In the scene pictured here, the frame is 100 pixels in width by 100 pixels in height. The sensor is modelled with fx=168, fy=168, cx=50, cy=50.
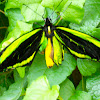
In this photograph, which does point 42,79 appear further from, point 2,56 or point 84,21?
point 84,21

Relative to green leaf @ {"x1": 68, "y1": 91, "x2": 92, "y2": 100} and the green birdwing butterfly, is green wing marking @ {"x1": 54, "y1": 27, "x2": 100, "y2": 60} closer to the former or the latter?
the green birdwing butterfly

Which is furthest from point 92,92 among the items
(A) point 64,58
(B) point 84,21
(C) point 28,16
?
(C) point 28,16

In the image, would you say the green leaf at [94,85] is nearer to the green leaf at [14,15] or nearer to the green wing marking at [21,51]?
the green wing marking at [21,51]

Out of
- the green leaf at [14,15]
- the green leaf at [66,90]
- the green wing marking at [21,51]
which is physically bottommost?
the green leaf at [66,90]

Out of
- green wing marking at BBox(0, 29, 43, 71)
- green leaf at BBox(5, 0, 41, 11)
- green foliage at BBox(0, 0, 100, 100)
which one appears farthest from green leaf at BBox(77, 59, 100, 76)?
green leaf at BBox(5, 0, 41, 11)

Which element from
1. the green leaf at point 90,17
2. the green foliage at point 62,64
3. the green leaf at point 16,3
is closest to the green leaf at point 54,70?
the green foliage at point 62,64

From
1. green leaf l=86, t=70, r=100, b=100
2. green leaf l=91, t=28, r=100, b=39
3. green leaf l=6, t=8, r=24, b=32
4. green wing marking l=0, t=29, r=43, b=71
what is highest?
green leaf l=6, t=8, r=24, b=32

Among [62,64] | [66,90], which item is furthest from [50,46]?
[66,90]
